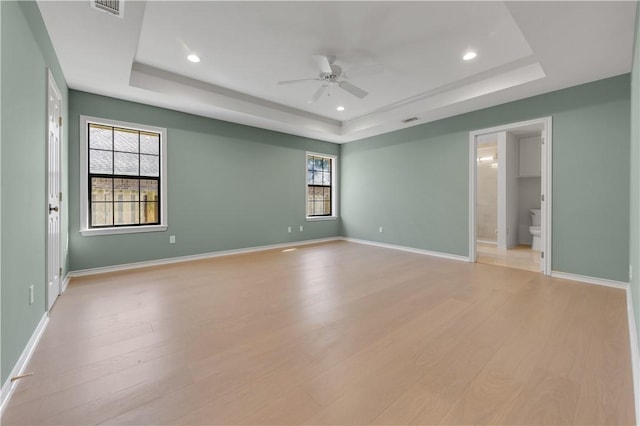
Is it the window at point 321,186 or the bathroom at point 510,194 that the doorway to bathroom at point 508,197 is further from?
the window at point 321,186

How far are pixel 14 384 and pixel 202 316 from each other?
1.13m

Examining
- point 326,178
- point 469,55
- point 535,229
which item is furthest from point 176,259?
point 535,229

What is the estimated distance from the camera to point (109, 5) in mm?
2057

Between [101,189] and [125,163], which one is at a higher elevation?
[125,163]

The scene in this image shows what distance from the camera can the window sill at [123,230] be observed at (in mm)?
3723

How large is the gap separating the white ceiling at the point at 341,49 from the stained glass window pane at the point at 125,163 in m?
0.86

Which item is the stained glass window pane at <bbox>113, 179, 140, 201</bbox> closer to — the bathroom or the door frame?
the door frame

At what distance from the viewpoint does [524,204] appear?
6.29 m

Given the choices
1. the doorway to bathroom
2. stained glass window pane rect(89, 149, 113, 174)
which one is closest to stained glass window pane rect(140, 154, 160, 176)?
stained glass window pane rect(89, 149, 113, 174)

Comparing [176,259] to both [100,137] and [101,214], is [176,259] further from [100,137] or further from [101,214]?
[100,137]

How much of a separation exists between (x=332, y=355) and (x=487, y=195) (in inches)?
245

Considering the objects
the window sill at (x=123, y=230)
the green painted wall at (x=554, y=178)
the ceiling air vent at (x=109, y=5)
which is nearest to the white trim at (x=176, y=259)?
the window sill at (x=123, y=230)

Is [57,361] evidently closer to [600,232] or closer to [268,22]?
[268,22]

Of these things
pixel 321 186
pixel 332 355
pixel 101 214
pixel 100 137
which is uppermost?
pixel 100 137
